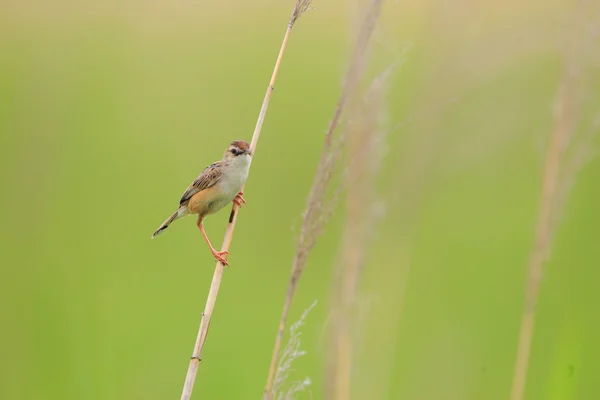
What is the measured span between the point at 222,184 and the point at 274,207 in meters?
3.48

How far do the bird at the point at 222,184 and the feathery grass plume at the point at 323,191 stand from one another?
941mm

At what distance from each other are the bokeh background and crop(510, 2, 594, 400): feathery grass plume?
0.02 m

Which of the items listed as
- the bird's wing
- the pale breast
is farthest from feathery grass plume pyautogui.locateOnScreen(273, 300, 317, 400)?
the bird's wing

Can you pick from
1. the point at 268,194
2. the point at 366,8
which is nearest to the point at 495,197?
the point at 268,194

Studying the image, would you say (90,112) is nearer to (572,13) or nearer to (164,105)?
(164,105)

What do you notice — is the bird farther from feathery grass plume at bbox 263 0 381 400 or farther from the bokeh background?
feathery grass plume at bbox 263 0 381 400

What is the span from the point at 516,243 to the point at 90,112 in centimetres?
504

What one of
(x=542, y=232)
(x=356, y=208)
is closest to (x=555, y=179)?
(x=542, y=232)

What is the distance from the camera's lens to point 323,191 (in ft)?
8.36

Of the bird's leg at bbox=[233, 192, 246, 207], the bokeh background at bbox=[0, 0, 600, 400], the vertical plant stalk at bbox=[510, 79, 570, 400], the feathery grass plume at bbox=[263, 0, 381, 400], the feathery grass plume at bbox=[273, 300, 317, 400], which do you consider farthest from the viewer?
the bird's leg at bbox=[233, 192, 246, 207]

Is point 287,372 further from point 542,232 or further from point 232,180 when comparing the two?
point 232,180

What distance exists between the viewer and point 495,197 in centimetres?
782

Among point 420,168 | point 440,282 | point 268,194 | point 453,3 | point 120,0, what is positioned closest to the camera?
point 420,168

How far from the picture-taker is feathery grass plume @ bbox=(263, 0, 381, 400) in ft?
8.35
